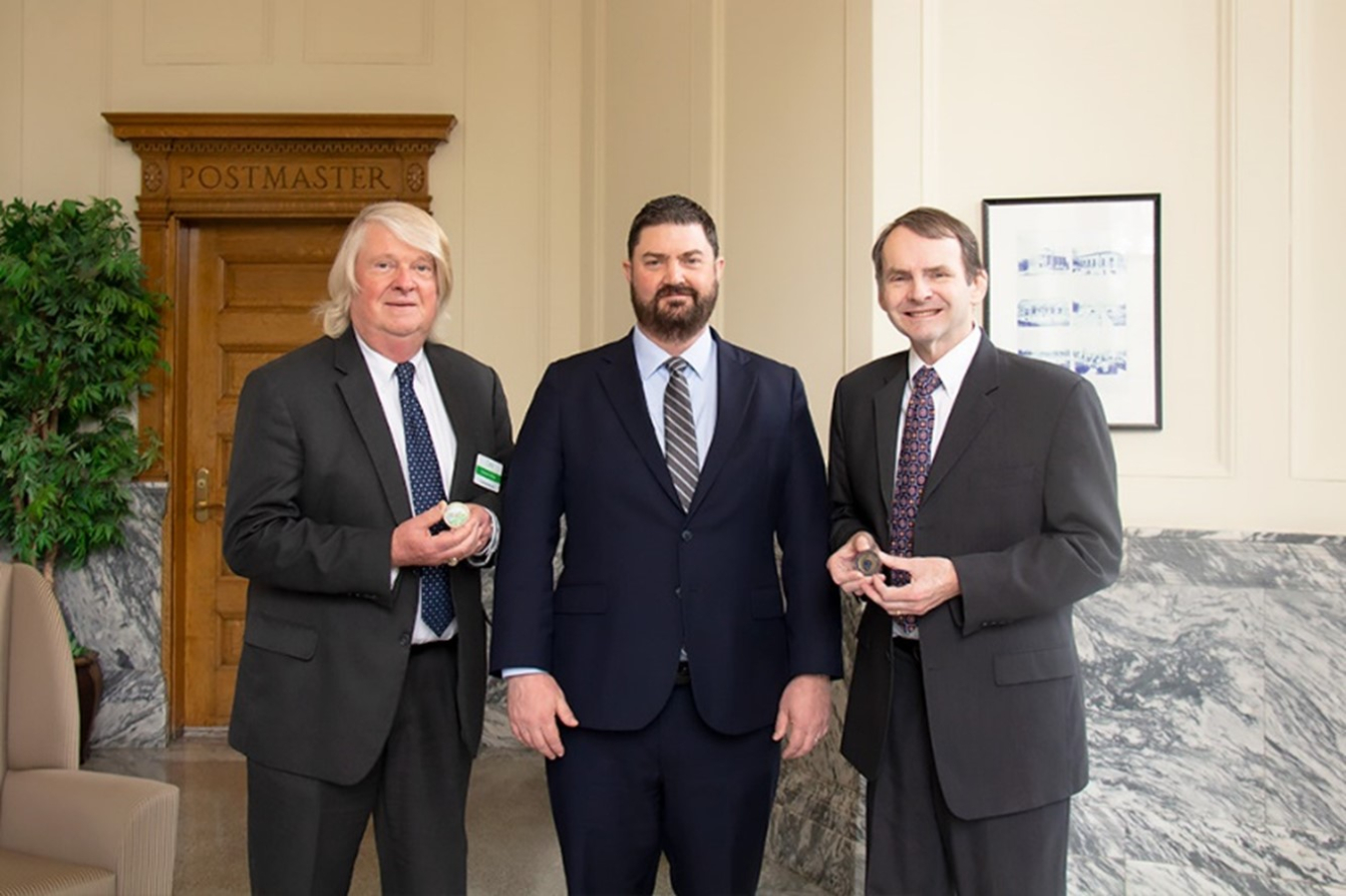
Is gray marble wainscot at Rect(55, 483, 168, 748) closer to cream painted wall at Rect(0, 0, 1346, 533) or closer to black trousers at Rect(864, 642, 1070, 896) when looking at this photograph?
cream painted wall at Rect(0, 0, 1346, 533)

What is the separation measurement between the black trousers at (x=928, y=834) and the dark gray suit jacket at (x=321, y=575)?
0.83 m

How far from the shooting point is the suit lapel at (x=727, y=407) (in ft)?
7.59

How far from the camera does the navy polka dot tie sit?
2342mm

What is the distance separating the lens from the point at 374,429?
7.63 ft

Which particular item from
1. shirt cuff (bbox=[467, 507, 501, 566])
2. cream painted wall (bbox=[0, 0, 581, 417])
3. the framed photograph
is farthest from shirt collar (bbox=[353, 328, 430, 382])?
cream painted wall (bbox=[0, 0, 581, 417])

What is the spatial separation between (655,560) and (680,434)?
265 millimetres

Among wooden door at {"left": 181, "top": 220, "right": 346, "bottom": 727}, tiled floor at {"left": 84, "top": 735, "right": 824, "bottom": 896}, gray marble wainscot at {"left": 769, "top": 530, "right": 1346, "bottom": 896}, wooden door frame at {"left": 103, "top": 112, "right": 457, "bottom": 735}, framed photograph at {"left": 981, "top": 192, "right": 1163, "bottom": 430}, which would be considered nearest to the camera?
gray marble wainscot at {"left": 769, "top": 530, "right": 1346, "bottom": 896}

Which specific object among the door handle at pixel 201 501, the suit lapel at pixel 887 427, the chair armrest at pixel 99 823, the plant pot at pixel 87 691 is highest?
the suit lapel at pixel 887 427

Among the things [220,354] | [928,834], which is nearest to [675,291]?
[928,834]

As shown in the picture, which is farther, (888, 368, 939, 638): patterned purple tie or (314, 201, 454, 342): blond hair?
(314, 201, 454, 342): blond hair

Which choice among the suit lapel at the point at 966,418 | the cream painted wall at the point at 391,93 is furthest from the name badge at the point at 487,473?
the cream painted wall at the point at 391,93

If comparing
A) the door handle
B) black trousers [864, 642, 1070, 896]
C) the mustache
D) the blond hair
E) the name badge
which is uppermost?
the blond hair

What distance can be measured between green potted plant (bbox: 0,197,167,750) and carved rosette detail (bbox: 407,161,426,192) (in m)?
1.32

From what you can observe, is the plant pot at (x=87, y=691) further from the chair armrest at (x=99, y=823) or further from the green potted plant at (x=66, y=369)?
the chair armrest at (x=99, y=823)
